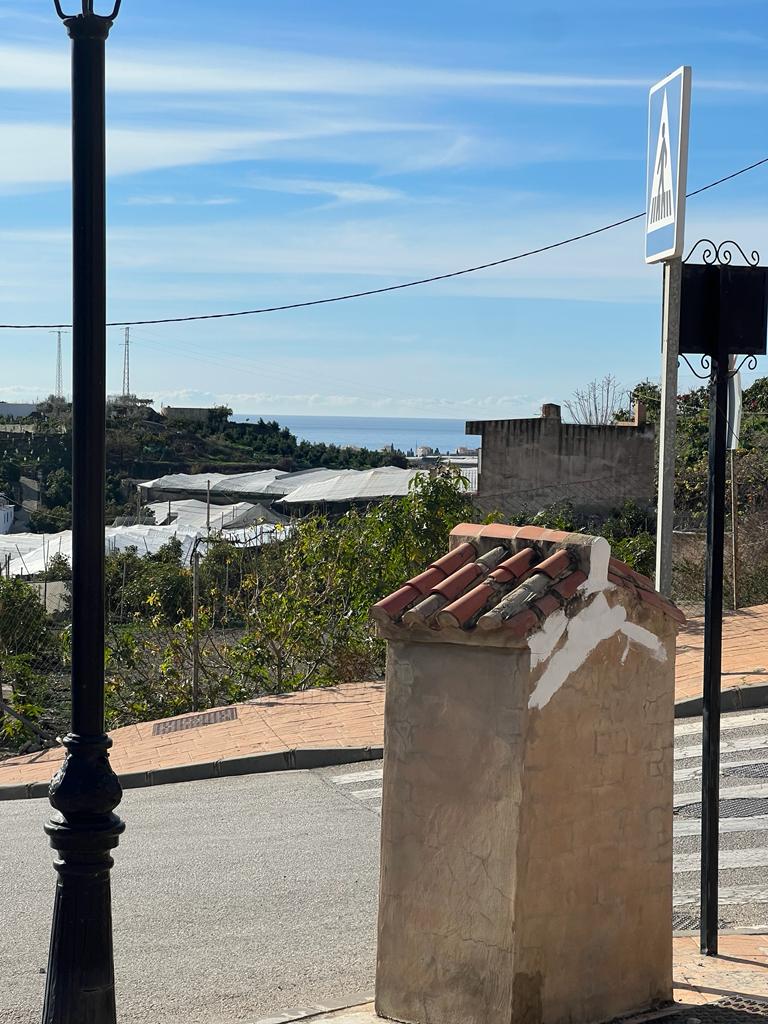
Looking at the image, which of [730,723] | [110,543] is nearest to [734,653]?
[730,723]

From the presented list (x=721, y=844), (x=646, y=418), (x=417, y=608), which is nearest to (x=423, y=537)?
(x=721, y=844)

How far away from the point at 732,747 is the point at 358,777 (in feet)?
9.90

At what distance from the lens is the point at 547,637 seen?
4703mm

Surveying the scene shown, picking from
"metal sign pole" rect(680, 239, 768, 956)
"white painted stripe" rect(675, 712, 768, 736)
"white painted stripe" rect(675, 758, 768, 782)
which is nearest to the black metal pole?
"metal sign pole" rect(680, 239, 768, 956)

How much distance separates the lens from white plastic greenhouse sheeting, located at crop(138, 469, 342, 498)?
131 feet

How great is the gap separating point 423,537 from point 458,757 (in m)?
9.27

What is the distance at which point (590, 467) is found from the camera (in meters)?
29.5

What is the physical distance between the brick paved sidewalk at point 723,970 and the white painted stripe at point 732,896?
0.67 m

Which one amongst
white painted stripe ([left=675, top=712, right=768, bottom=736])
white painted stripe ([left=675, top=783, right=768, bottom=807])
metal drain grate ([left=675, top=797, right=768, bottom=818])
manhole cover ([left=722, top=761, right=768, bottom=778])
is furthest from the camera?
white painted stripe ([left=675, top=712, right=768, bottom=736])

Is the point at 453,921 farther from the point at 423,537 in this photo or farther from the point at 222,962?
the point at 423,537

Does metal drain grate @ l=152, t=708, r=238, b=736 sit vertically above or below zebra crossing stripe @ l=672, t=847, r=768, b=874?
below

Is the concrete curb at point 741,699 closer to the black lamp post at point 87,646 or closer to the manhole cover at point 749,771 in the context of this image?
the manhole cover at point 749,771

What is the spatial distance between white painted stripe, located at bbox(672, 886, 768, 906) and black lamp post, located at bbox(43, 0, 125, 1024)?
3.69 meters

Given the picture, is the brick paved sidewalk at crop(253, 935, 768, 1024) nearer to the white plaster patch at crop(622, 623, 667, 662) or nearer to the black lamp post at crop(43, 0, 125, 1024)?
the black lamp post at crop(43, 0, 125, 1024)
